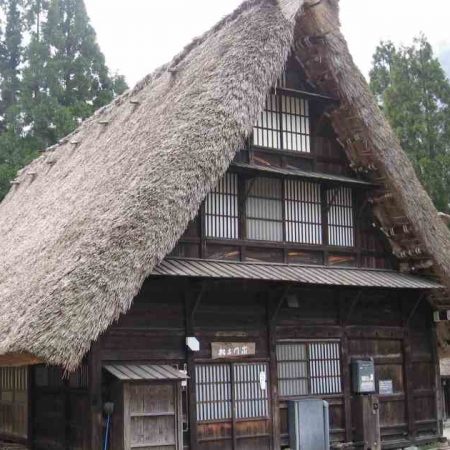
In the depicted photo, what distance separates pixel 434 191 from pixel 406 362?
43.6 feet

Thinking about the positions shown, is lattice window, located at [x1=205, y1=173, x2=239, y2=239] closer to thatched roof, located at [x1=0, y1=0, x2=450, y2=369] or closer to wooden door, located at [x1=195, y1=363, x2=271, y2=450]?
thatched roof, located at [x1=0, y1=0, x2=450, y2=369]

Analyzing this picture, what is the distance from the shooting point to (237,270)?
12508mm

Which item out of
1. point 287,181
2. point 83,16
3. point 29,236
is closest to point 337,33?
point 287,181

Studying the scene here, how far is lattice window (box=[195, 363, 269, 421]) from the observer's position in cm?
1256

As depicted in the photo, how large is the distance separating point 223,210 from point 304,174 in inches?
62.6

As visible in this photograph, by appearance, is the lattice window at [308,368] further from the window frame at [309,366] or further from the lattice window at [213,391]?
the lattice window at [213,391]

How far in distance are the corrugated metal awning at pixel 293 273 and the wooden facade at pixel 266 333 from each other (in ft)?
0.85

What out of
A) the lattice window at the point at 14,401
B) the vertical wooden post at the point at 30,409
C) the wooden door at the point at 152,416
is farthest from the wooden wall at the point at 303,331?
the lattice window at the point at 14,401

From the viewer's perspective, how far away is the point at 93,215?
11898mm

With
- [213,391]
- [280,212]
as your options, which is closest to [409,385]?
[280,212]

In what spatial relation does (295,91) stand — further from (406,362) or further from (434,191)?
(434,191)

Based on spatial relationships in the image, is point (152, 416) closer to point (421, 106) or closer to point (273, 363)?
point (273, 363)

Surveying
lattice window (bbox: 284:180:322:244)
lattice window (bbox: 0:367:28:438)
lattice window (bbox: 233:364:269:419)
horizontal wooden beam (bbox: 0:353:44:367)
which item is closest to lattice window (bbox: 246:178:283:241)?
lattice window (bbox: 284:180:322:244)

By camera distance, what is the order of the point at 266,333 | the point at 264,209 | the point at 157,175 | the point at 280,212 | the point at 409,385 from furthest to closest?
the point at 409,385
the point at 280,212
the point at 264,209
the point at 266,333
the point at 157,175
